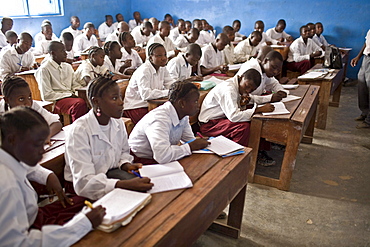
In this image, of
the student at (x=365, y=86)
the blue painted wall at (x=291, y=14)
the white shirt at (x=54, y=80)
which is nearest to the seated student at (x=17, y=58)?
the white shirt at (x=54, y=80)

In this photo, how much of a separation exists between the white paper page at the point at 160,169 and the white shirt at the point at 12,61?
11.5ft

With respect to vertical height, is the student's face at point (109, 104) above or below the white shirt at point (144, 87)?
above

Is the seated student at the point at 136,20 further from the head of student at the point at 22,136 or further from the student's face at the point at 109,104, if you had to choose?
the head of student at the point at 22,136

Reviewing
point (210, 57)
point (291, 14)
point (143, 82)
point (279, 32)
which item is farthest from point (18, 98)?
point (291, 14)

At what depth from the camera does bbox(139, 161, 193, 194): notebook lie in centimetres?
157

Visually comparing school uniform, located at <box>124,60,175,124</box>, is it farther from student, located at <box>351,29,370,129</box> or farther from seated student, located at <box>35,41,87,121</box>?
student, located at <box>351,29,370,129</box>

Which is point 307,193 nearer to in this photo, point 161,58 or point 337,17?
point 161,58

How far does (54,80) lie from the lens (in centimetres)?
365

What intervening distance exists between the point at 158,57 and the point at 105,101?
1826 millimetres

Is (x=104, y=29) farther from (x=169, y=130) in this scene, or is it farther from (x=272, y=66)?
(x=169, y=130)

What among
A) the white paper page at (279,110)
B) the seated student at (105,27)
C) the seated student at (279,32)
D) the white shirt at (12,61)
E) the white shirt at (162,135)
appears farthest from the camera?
the seated student at (105,27)

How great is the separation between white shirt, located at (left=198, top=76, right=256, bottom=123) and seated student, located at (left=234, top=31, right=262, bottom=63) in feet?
10.5

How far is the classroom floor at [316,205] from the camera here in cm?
222

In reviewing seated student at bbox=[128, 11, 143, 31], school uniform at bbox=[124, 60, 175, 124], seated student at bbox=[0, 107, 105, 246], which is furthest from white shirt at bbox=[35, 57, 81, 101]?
seated student at bbox=[128, 11, 143, 31]
